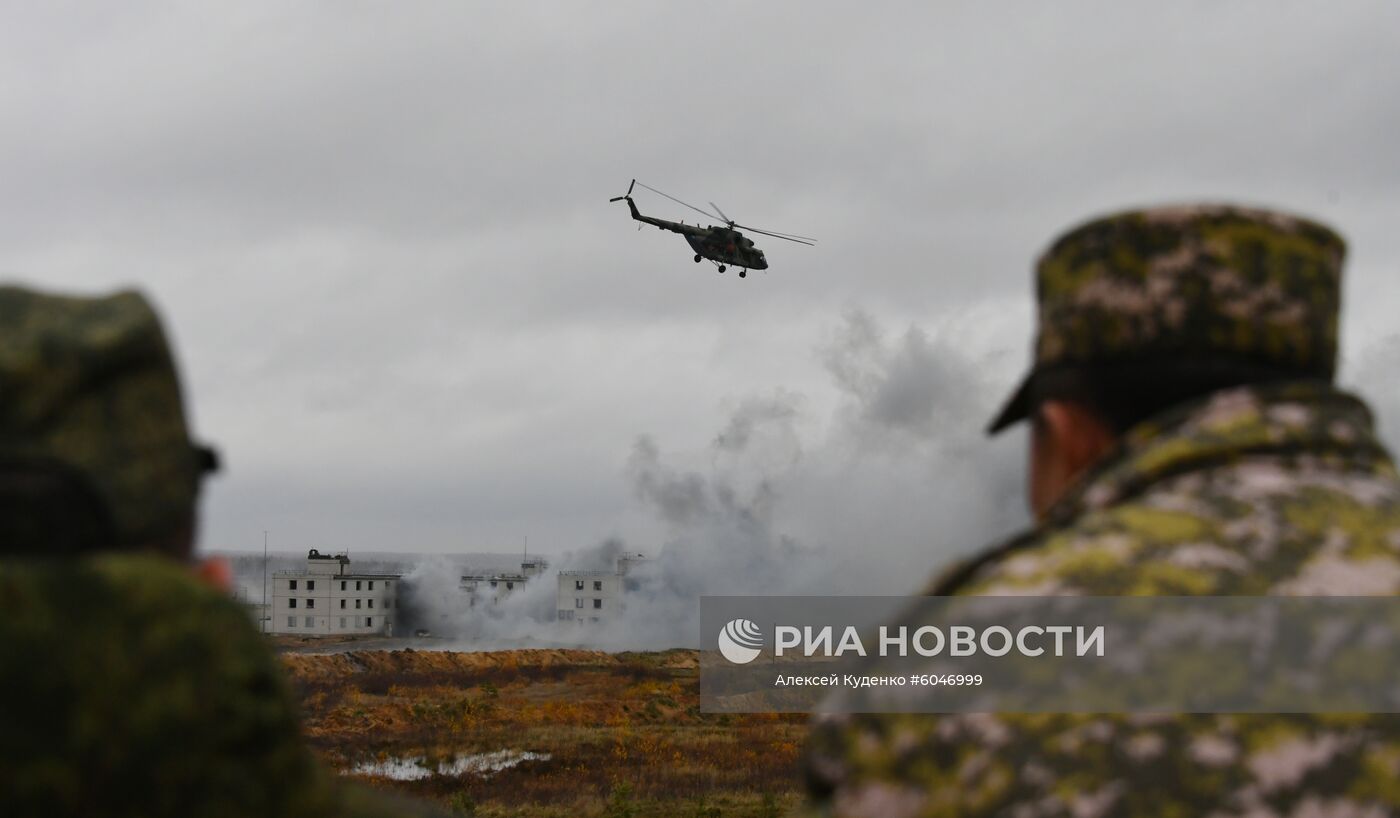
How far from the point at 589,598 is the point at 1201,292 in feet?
326

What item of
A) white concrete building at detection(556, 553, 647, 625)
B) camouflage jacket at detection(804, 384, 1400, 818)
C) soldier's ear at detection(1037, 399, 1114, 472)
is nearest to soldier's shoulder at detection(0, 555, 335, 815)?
camouflage jacket at detection(804, 384, 1400, 818)

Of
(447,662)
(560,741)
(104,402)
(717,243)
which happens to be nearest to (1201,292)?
(104,402)

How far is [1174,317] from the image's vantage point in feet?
6.65

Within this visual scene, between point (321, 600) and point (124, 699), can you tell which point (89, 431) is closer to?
point (124, 699)

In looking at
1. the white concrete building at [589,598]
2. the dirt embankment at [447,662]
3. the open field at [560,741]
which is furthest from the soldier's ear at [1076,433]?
the white concrete building at [589,598]

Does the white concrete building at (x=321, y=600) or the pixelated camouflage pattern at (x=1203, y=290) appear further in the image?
the white concrete building at (x=321, y=600)

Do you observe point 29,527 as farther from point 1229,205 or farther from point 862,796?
point 1229,205

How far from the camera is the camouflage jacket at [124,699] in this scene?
1.32 m

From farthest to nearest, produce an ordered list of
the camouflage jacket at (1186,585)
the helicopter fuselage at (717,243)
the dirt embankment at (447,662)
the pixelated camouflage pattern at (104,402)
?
the dirt embankment at (447,662), the helicopter fuselage at (717,243), the camouflage jacket at (1186,585), the pixelated camouflage pattern at (104,402)

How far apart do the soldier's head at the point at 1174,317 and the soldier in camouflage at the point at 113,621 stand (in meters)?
1.32

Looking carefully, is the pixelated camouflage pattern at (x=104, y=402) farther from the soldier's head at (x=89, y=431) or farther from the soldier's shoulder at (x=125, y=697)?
the soldier's shoulder at (x=125, y=697)

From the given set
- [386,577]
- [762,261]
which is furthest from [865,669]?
[386,577]

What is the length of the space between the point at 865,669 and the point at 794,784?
2502cm

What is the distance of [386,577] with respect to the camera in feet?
315
